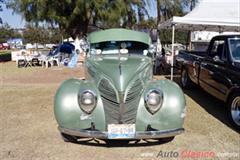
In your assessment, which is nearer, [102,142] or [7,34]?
[102,142]

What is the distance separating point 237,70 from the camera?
639cm

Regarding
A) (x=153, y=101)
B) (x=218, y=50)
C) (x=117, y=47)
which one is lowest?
(x=153, y=101)

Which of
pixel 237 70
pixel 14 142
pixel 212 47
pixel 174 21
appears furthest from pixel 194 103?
pixel 14 142

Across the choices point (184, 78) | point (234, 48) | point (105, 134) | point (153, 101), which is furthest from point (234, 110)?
point (184, 78)

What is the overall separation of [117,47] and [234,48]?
2653 millimetres

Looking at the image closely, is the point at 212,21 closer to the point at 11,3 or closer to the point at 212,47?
the point at 212,47

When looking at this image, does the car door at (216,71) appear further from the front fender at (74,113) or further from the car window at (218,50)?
the front fender at (74,113)

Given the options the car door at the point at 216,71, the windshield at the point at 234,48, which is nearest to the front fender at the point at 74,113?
the car door at the point at 216,71

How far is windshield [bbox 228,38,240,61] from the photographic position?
702 centimetres

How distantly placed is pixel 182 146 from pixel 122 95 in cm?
143

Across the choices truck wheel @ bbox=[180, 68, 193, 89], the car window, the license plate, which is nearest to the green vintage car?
the license plate

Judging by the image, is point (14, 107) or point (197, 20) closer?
point (14, 107)

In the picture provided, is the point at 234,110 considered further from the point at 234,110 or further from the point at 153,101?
the point at 153,101

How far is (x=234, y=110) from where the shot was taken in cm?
632
